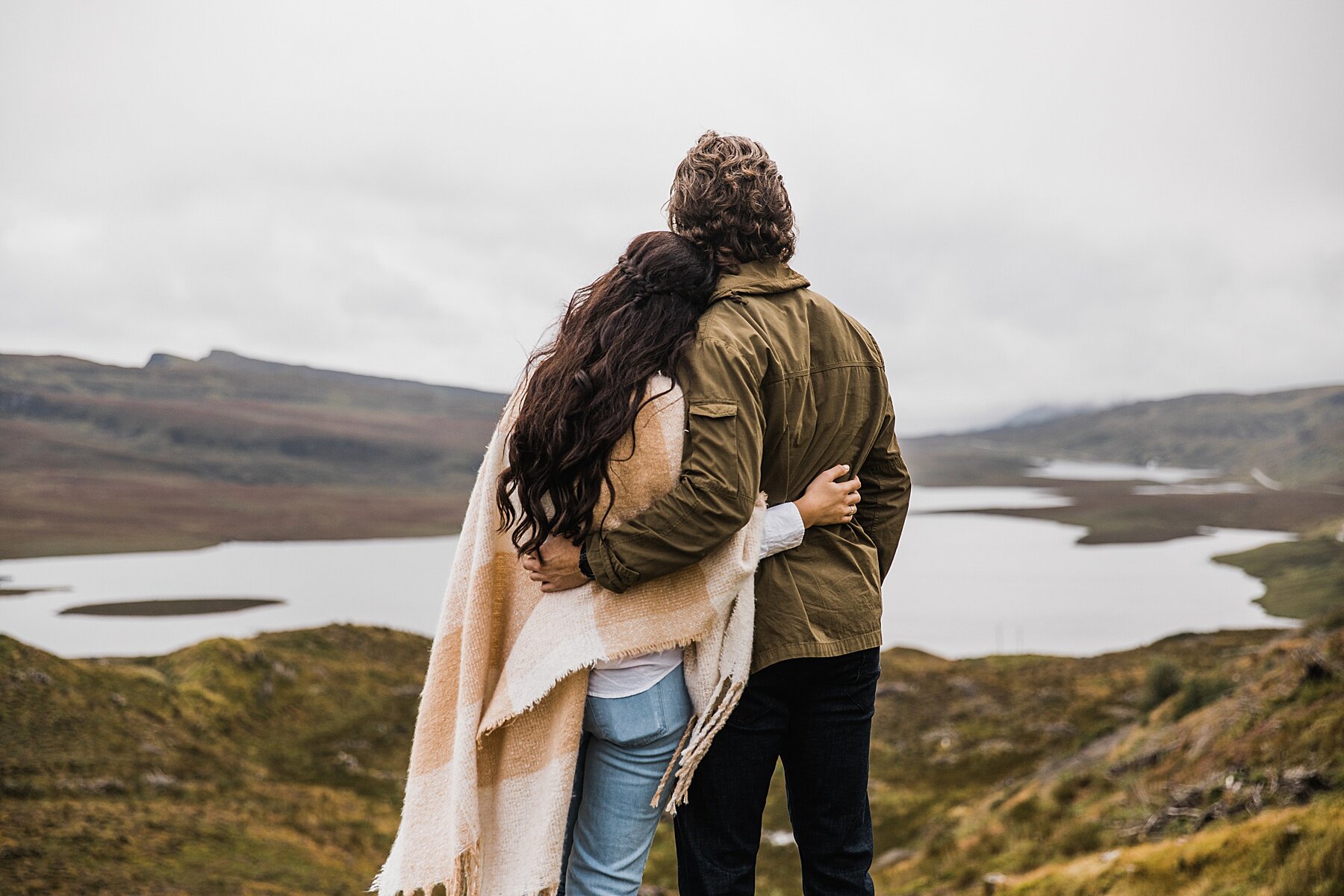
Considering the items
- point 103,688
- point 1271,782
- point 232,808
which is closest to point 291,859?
point 232,808

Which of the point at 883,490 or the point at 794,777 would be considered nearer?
the point at 794,777

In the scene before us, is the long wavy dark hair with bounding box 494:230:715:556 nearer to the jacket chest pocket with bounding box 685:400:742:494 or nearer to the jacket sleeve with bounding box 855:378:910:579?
the jacket chest pocket with bounding box 685:400:742:494

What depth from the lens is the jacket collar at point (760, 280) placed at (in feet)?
6.77

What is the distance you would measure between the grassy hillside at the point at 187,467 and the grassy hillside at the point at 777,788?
8276cm

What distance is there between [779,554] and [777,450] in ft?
0.76

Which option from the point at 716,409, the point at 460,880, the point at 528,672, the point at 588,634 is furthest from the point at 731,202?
the point at 460,880

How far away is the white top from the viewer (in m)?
2.04

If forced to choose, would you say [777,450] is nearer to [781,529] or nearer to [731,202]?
[781,529]

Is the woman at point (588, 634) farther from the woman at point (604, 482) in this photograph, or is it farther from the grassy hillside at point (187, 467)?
the grassy hillside at point (187, 467)

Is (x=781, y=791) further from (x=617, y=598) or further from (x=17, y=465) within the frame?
(x=17, y=465)

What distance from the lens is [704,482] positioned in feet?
6.20

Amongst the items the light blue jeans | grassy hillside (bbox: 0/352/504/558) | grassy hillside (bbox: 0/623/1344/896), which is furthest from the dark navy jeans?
grassy hillside (bbox: 0/352/504/558)

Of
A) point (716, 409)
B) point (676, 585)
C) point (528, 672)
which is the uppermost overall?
point (716, 409)

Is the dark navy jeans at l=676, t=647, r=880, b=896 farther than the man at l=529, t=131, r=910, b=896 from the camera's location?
Yes
